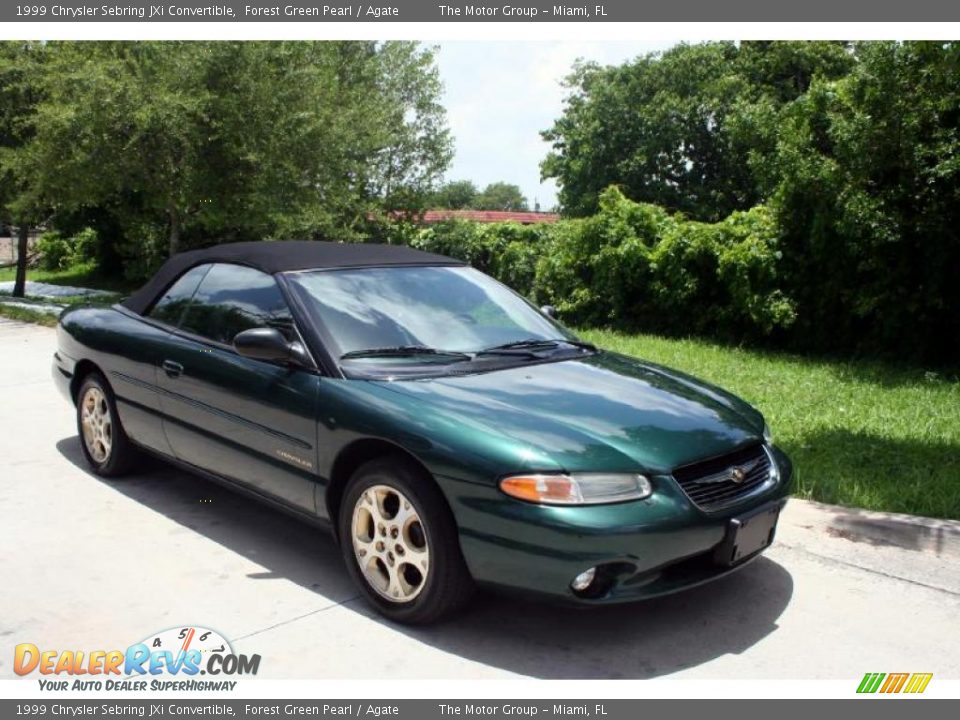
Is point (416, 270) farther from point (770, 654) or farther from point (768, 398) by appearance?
point (768, 398)

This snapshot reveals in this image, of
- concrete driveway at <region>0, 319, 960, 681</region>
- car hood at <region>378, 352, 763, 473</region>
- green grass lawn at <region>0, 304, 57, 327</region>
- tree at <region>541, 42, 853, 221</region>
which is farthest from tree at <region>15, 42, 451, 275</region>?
tree at <region>541, 42, 853, 221</region>

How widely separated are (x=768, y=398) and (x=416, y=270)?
437cm

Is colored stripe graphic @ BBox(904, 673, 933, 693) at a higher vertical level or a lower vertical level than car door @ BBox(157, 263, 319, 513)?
lower

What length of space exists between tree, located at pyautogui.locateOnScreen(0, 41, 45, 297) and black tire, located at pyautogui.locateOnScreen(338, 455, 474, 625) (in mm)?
13716

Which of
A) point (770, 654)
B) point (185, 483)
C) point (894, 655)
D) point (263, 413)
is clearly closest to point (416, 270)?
point (263, 413)

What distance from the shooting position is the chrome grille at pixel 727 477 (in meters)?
3.49

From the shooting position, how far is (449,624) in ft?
12.1

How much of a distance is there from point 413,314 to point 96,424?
241cm

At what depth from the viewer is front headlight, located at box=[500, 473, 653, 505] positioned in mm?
3271

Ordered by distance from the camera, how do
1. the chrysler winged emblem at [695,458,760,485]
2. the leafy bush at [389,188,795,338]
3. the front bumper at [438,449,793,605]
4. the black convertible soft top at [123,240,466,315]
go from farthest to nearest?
the leafy bush at [389,188,795,338], the black convertible soft top at [123,240,466,315], the chrysler winged emblem at [695,458,760,485], the front bumper at [438,449,793,605]

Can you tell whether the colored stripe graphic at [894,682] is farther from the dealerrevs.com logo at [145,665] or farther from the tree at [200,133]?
the tree at [200,133]

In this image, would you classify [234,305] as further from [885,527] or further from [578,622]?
[885,527]

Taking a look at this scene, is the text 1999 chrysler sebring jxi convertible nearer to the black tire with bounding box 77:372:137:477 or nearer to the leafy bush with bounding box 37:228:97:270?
the black tire with bounding box 77:372:137:477

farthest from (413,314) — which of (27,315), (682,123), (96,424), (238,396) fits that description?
(682,123)
